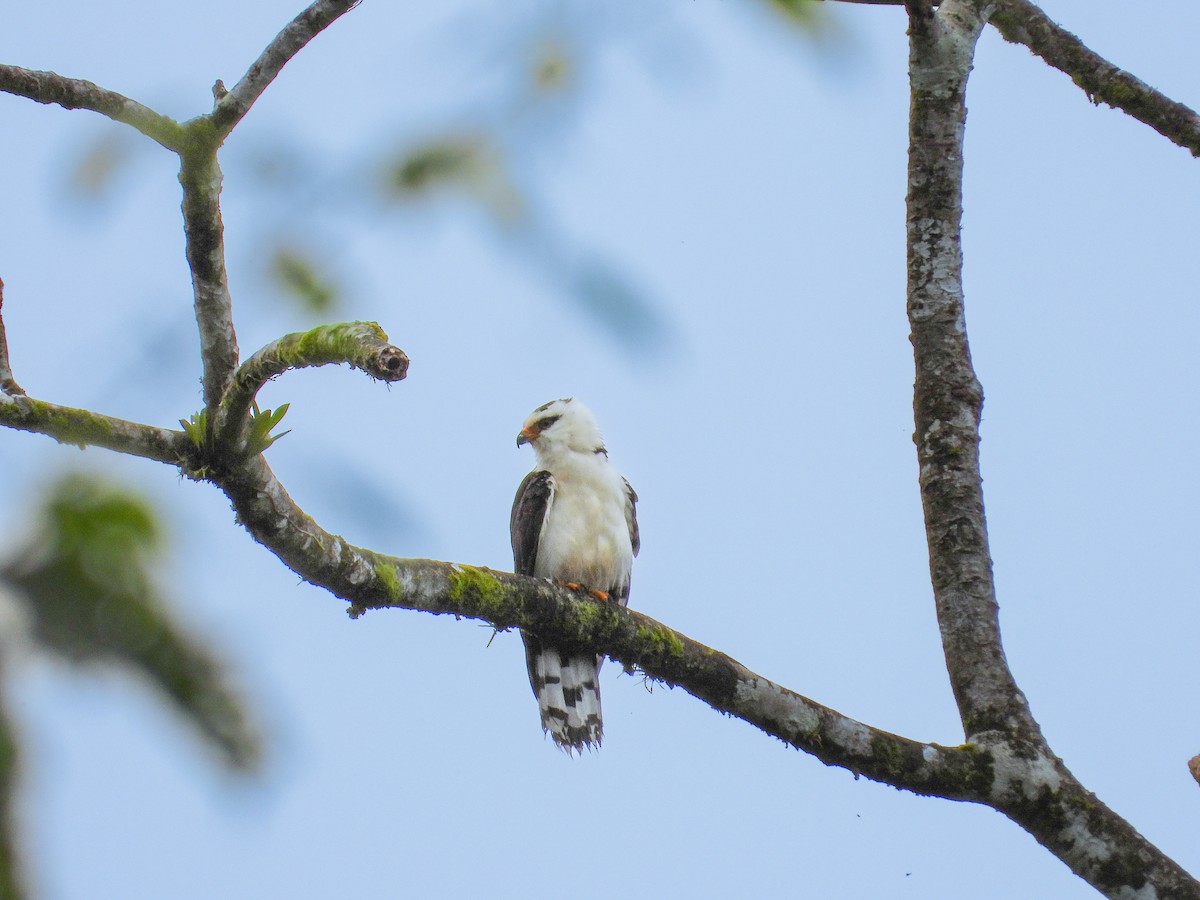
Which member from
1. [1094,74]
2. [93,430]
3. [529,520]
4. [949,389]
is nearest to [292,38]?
[93,430]

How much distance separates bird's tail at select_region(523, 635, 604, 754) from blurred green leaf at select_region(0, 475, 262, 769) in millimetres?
5144

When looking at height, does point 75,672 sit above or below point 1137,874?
below

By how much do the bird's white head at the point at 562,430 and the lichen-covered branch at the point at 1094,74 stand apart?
Answer: 3.12 metres

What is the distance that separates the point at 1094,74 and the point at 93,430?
3943mm

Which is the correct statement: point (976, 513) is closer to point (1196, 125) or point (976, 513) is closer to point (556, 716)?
point (1196, 125)

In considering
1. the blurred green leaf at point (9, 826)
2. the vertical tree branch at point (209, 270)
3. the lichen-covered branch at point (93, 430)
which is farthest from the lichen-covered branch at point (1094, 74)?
the blurred green leaf at point (9, 826)

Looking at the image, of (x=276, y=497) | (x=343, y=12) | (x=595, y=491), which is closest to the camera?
(x=343, y=12)

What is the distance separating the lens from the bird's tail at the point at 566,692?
589cm

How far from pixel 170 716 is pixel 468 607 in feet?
9.77

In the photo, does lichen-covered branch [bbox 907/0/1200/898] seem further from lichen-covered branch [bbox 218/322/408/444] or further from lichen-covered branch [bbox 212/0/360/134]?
lichen-covered branch [bbox 212/0/360/134]

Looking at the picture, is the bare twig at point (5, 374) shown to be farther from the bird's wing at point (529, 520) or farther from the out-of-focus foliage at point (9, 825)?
the bird's wing at point (529, 520)

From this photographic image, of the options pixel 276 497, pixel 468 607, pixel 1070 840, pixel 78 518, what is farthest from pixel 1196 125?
pixel 78 518

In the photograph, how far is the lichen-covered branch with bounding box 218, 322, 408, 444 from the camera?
87.0 inches

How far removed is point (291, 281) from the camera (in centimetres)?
135
